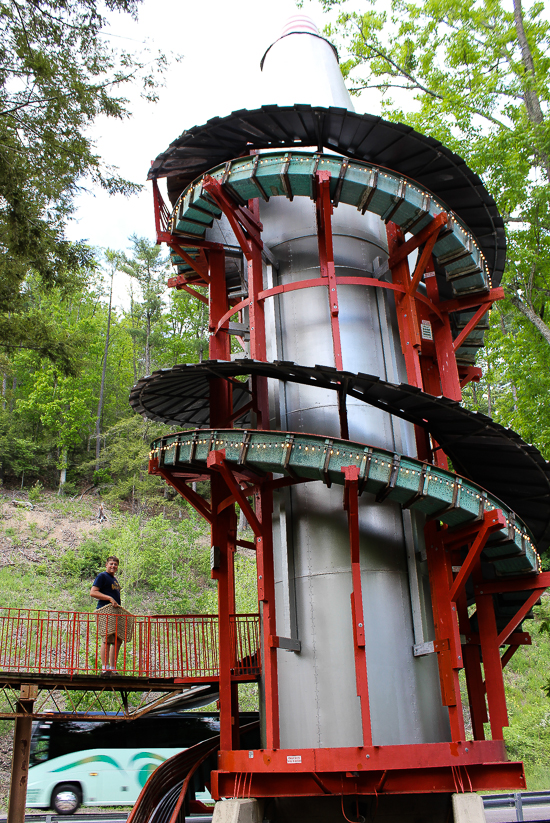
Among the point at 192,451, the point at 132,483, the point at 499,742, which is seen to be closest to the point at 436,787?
the point at 499,742

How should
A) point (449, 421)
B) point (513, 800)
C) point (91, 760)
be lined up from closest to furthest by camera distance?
point (449, 421), point (513, 800), point (91, 760)

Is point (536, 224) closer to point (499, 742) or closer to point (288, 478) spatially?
point (288, 478)

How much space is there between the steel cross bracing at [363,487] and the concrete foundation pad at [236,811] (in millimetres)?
329

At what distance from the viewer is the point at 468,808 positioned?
1145 centimetres

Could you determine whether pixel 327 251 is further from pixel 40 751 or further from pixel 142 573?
pixel 142 573

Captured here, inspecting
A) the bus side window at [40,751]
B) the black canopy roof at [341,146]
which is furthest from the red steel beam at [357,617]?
the bus side window at [40,751]

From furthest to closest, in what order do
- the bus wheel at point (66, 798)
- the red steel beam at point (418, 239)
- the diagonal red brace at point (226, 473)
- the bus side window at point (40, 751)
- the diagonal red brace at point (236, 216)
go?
the bus side window at point (40, 751) < the bus wheel at point (66, 798) < the diagonal red brace at point (236, 216) < the red steel beam at point (418, 239) < the diagonal red brace at point (226, 473)

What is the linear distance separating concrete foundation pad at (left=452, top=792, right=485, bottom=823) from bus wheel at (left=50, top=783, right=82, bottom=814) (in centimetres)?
1606

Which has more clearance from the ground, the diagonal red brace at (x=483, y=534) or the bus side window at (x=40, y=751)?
the diagonal red brace at (x=483, y=534)

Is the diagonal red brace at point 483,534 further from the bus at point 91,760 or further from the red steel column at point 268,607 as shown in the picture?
the bus at point 91,760

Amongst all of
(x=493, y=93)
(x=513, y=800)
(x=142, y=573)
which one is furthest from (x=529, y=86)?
(x=142, y=573)

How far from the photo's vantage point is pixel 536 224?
25.2m

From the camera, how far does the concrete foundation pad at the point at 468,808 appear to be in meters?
11.3

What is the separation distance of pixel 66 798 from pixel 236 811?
14109mm
